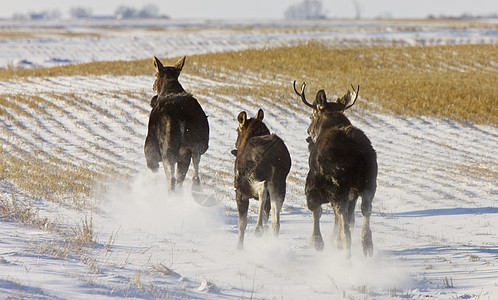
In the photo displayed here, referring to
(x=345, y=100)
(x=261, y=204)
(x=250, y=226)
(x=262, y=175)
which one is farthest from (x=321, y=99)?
(x=250, y=226)

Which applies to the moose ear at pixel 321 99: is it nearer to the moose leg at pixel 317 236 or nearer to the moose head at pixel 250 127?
the moose head at pixel 250 127

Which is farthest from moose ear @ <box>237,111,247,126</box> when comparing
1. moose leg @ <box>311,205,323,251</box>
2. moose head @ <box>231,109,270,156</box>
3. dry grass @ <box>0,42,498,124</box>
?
dry grass @ <box>0,42,498,124</box>

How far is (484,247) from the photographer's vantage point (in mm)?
7262

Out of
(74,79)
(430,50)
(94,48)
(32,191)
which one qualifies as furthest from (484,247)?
(94,48)

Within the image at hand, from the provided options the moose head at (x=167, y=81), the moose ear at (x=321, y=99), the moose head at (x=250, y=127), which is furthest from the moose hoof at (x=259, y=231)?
the moose head at (x=167, y=81)

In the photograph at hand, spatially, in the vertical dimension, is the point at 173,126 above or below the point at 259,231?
above

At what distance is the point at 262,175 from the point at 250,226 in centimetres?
164

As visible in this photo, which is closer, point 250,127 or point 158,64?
point 250,127

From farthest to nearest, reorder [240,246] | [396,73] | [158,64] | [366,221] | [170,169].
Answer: [396,73]
[170,169]
[158,64]
[240,246]
[366,221]

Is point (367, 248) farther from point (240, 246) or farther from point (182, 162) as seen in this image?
point (182, 162)

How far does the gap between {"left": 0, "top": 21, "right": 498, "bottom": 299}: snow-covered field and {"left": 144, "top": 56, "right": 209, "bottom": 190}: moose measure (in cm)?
75

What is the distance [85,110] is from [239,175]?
40.4ft

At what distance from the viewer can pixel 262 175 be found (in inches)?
271

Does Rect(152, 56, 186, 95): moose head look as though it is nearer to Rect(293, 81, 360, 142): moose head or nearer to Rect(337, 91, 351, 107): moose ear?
Rect(293, 81, 360, 142): moose head
